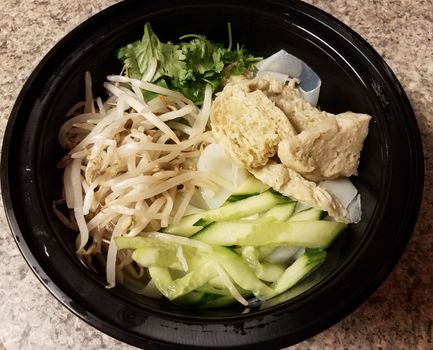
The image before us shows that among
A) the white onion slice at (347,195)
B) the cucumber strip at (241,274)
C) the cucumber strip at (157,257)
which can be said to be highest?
the white onion slice at (347,195)

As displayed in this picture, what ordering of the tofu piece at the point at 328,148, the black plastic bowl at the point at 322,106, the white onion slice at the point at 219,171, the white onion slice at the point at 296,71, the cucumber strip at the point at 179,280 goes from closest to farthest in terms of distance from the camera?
the black plastic bowl at the point at 322,106, the cucumber strip at the point at 179,280, the tofu piece at the point at 328,148, the white onion slice at the point at 219,171, the white onion slice at the point at 296,71

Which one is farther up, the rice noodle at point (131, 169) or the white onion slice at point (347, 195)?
the white onion slice at point (347, 195)

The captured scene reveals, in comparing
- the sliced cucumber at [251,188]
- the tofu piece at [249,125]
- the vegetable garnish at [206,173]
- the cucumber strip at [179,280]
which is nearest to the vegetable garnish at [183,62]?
the vegetable garnish at [206,173]

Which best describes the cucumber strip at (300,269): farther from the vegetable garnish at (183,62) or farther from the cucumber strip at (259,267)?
the vegetable garnish at (183,62)

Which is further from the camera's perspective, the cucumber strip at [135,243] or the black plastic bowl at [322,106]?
the cucumber strip at [135,243]

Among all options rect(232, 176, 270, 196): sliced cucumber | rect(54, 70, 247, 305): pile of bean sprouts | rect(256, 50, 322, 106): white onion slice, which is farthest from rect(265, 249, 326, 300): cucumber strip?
rect(256, 50, 322, 106): white onion slice
